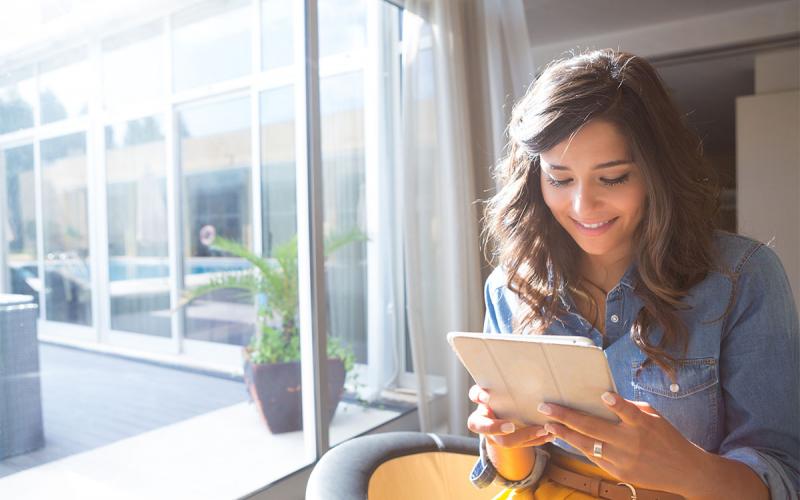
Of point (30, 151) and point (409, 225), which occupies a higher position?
point (30, 151)

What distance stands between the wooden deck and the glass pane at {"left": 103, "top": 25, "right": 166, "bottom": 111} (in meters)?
1.29

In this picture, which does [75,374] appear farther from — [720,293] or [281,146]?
[720,293]

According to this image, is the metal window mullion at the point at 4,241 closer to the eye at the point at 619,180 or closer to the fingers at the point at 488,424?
the fingers at the point at 488,424

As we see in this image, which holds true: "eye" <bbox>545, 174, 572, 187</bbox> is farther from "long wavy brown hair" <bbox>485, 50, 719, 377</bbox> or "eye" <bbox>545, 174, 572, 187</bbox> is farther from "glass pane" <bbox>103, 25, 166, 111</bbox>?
"glass pane" <bbox>103, 25, 166, 111</bbox>

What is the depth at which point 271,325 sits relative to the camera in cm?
Result: 304

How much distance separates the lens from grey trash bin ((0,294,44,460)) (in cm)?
162

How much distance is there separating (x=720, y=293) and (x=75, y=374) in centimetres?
224

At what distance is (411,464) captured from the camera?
123 cm

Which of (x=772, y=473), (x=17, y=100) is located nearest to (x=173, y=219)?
(x=17, y=100)

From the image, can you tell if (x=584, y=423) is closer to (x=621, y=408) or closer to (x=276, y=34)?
(x=621, y=408)

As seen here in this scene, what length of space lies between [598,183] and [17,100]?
63.4 inches

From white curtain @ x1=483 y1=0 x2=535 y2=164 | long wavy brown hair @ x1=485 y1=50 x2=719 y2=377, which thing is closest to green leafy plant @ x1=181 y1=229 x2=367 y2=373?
white curtain @ x1=483 y1=0 x2=535 y2=164

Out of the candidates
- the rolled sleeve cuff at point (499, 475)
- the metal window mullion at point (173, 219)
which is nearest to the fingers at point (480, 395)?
the rolled sleeve cuff at point (499, 475)

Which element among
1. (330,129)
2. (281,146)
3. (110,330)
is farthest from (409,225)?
(110,330)
